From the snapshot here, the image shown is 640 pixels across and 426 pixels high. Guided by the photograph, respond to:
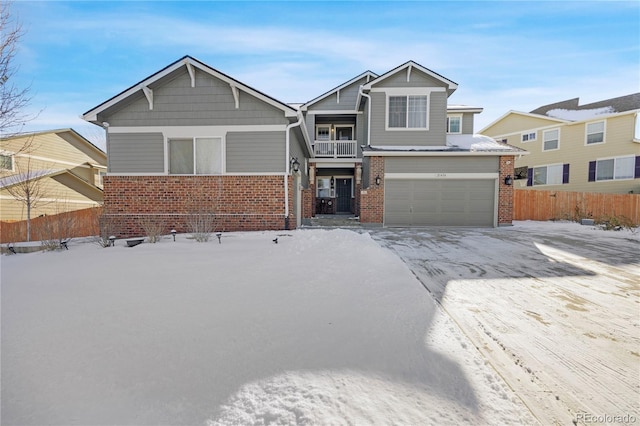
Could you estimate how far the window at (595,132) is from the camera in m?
19.8

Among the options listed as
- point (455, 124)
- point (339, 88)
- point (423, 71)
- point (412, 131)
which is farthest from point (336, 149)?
point (455, 124)

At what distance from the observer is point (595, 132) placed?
20.1 meters

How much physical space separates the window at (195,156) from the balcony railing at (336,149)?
9192mm

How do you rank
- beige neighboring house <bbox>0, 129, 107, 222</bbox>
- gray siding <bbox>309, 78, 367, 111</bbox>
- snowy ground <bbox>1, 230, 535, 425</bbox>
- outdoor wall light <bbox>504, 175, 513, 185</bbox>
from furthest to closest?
1. gray siding <bbox>309, 78, 367, 111</bbox>
2. beige neighboring house <bbox>0, 129, 107, 222</bbox>
3. outdoor wall light <bbox>504, 175, 513, 185</bbox>
4. snowy ground <bbox>1, 230, 535, 425</bbox>

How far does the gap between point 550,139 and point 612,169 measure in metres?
4.49

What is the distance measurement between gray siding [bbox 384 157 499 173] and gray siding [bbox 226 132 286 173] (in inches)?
210

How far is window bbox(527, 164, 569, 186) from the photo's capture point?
21.3 m

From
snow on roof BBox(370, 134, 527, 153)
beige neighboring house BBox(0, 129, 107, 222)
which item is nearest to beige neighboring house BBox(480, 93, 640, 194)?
snow on roof BBox(370, 134, 527, 153)

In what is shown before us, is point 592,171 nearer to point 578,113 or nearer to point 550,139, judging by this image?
point 550,139

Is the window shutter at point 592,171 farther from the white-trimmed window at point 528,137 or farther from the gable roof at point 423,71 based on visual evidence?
the gable roof at point 423,71

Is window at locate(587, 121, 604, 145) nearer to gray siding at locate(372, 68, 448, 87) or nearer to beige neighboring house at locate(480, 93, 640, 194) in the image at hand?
beige neighboring house at locate(480, 93, 640, 194)

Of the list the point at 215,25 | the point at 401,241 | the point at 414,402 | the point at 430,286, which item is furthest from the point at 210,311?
the point at 215,25

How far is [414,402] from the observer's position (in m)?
1.96

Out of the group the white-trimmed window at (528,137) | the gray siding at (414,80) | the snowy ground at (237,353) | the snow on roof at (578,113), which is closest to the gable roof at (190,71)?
the gray siding at (414,80)
